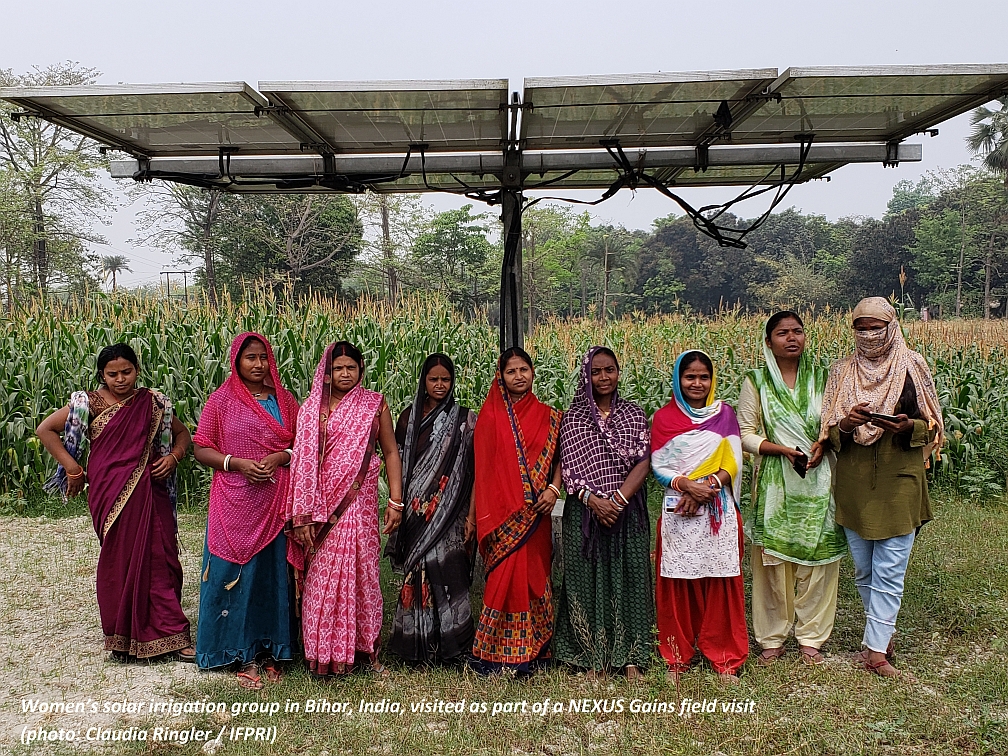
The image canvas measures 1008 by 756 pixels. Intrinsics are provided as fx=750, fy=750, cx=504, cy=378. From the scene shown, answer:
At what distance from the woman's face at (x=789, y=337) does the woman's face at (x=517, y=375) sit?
123 centimetres

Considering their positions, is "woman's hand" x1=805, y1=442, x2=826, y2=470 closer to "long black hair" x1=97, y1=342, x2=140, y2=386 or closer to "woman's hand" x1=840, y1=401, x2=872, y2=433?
"woman's hand" x1=840, y1=401, x2=872, y2=433

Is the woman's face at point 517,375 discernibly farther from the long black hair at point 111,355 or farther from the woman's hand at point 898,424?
the long black hair at point 111,355

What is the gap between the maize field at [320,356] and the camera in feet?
23.0

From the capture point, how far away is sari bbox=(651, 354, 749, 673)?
3.55m

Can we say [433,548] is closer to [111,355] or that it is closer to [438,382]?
[438,382]

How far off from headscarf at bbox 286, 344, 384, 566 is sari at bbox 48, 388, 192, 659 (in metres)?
0.77

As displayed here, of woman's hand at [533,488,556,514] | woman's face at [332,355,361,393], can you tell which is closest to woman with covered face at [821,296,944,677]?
woman's hand at [533,488,556,514]

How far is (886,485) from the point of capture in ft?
11.5

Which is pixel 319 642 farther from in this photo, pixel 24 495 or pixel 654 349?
pixel 654 349

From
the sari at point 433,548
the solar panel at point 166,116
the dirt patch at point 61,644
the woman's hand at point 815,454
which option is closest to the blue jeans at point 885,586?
the woman's hand at point 815,454

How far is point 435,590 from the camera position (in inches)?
144

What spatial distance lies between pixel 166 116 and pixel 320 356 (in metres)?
3.97

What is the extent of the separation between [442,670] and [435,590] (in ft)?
1.23


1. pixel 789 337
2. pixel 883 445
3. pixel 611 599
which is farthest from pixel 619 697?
pixel 789 337
